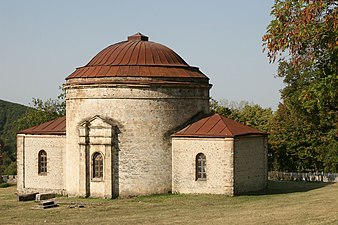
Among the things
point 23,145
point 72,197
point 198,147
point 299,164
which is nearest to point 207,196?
point 198,147

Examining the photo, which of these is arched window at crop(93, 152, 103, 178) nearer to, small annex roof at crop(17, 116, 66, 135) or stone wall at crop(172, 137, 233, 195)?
small annex roof at crop(17, 116, 66, 135)

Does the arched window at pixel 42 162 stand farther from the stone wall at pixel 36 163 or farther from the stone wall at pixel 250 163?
the stone wall at pixel 250 163

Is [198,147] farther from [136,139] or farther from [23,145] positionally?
[23,145]

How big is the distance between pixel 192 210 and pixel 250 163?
25.4 ft

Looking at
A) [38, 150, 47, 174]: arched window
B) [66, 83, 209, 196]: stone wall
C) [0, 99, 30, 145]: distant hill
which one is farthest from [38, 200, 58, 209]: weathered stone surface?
[0, 99, 30, 145]: distant hill

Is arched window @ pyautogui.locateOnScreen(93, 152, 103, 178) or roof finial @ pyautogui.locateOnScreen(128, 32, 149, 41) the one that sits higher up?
roof finial @ pyautogui.locateOnScreen(128, 32, 149, 41)

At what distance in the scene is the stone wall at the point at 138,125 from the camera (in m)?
34.7

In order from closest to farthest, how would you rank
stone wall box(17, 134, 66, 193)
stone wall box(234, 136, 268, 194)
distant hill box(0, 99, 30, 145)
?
stone wall box(234, 136, 268, 194)
stone wall box(17, 134, 66, 193)
distant hill box(0, 99, 30, 145)

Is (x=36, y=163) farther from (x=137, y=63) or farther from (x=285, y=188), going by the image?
(x=285, y=188)

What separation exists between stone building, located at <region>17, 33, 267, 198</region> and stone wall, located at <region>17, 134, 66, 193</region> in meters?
1.89

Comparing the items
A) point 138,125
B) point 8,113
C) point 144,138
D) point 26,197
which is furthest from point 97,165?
point 8,113

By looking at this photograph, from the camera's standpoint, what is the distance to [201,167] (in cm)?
3459

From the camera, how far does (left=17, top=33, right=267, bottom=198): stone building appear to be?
3441 centimetres

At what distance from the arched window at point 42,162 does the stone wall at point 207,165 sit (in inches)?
367
